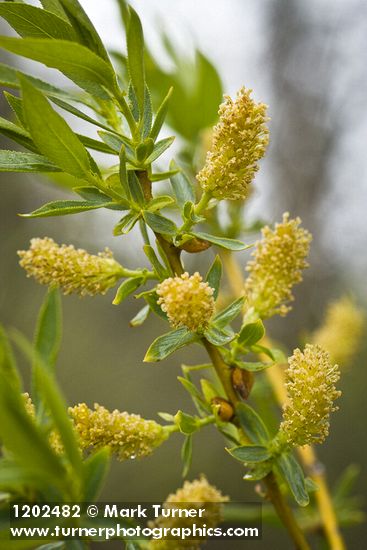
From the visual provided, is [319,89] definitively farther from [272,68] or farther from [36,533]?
[36,533]

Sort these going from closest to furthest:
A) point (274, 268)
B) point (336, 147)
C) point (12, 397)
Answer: point (12, 397) → point (274, 268) → point (336, 147)

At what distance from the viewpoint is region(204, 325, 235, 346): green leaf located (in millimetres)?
563

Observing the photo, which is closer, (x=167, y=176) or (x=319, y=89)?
(x=167, y=176)

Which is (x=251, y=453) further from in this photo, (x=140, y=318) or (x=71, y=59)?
(x=71, y=59)

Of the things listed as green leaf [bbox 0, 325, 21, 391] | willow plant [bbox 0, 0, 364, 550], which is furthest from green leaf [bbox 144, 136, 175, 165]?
green leaf [bbox 0, 325, 21, 391]

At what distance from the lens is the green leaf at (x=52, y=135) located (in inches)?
19.2

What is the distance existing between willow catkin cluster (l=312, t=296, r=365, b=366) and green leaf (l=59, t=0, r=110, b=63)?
75cm

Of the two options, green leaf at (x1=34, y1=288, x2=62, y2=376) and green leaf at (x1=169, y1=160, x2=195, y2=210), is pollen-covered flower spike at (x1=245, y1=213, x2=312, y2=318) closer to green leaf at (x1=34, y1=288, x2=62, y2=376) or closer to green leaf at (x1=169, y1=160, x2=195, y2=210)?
green leaf at (x1=169, y1=160, x2=195, y2=210)

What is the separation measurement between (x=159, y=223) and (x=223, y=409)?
7.9 inches

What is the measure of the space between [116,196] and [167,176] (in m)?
0.06

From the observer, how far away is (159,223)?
0.57 metres

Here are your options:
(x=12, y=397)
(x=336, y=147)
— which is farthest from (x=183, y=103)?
(x=336, y=147)

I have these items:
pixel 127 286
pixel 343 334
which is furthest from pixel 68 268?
pixel 343 334

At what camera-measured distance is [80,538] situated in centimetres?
47
